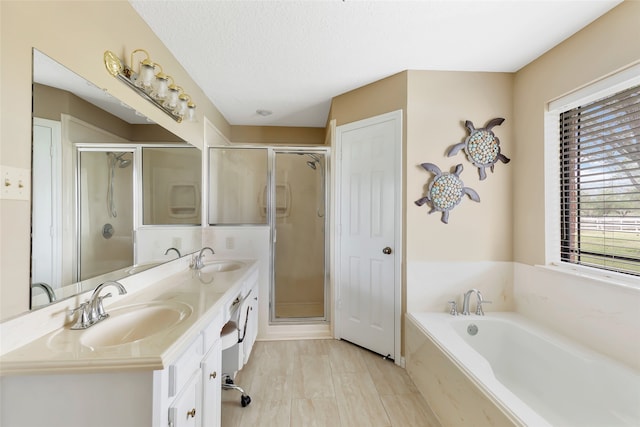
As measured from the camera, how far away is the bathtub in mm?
1283

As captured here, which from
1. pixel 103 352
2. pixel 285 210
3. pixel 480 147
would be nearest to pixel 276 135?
pixel 285 210

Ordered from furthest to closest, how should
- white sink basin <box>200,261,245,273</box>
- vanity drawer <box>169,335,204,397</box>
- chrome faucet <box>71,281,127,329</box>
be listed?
white sink basin <box>200,261,245,273</box>
chrome faucet <box>71,281,127,329</box>
vanity drawer <box>169,335,204,397</box>

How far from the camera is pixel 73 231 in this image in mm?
1098

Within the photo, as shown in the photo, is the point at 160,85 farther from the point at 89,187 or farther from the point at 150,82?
the point at 89,187

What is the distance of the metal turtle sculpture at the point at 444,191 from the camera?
2.17 m

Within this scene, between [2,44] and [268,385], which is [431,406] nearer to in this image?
[268,385]

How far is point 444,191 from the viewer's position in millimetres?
2172

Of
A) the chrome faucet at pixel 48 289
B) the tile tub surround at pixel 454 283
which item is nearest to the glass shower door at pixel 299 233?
the tile tub surround at pixel 454 283

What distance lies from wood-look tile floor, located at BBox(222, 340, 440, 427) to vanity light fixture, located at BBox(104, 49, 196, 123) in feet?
6.69

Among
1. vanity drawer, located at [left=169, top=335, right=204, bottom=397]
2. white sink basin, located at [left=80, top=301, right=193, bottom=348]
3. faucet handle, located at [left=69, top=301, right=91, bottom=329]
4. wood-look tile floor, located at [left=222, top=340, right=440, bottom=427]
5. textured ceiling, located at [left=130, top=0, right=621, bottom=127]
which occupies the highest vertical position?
textured ceiling, located at [left=130, top=0, right=621, bottom=127]

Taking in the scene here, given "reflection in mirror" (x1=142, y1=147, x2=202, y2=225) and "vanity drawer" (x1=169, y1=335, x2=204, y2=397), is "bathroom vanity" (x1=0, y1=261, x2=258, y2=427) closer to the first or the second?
"vanity drawer" (x1=169, y1=335, x2=204, y2=397)

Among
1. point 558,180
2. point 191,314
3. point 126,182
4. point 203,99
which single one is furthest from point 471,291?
point 203,99

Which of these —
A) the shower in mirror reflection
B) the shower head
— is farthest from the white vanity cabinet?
the shower head

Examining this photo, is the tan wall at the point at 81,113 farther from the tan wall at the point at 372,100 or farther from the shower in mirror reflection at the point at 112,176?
the tan wall at the point at 372,100
